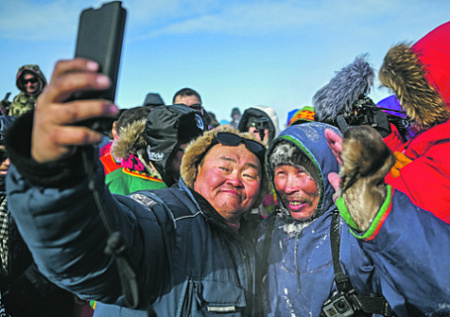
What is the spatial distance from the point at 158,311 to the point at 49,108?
1139 millimetres

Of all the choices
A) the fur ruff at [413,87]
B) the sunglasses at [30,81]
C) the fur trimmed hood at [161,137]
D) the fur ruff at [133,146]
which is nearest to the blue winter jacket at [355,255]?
the fur ruff at [413,87]

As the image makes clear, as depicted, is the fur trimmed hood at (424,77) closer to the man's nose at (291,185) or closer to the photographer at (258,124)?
the man's nose at (291,185)

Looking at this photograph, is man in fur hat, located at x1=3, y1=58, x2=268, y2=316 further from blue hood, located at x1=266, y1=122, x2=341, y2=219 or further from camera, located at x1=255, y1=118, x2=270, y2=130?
camera, located at x1=255, y1=118, x2=270, y2=130

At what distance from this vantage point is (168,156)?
9.28ft

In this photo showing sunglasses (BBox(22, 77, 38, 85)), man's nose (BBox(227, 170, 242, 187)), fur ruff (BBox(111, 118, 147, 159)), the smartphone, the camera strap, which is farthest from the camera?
sunglasses (BBox(22, 77, 38, 85))

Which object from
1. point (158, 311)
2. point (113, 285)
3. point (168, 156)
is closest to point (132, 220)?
point (113, 285)

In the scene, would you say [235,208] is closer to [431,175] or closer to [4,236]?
[431,175]

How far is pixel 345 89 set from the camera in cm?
240

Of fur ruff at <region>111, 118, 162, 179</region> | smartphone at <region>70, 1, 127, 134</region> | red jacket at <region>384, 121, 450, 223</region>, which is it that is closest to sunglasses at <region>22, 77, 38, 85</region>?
fur ruff at <region>111, 118, 162, 179</region>

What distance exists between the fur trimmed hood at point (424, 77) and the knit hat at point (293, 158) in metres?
0.65

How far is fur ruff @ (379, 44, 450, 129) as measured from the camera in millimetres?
1854

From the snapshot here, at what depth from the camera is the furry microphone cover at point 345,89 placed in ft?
7.82

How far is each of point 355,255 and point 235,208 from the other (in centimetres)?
82

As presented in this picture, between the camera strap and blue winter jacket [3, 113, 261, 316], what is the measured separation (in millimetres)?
466
